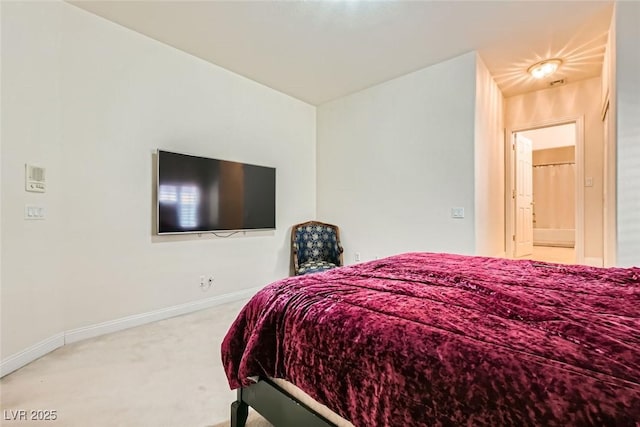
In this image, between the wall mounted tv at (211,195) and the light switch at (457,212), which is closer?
the wall mounted tv at (211,195)

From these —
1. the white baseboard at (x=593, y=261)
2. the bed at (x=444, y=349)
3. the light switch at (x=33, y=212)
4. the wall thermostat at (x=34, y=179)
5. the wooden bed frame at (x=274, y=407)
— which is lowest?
the wooden bed frame at (x=274, y=407)

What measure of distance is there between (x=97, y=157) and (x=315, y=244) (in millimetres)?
2662

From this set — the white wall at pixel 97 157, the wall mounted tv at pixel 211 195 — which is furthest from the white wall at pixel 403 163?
the white wall at pixel 97 157

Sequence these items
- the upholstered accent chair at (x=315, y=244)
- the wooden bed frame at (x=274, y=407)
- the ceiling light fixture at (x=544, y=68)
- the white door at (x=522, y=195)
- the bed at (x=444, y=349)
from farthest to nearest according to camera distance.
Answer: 1. the white door at (x=522, y=195)
2. the upholstered accent chair at (x=315, y=244)
3. the ceiling light fixture at (x=544, y=68)
4. the wooden bed frame at (x=274, y=407)
5. the bed at (x=444, y=349)

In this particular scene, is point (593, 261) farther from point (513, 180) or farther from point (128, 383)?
point (128, 383)

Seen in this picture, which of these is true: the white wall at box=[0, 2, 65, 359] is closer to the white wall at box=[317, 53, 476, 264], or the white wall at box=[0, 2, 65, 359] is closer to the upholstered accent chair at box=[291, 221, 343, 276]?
the upholstered accent chair at box=[291, 221, 343, 276]

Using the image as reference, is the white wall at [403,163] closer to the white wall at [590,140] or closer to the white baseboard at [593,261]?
the white wall at [590,140]

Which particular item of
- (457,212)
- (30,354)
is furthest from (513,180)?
(30,354)

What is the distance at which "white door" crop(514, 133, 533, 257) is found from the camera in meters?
4.67

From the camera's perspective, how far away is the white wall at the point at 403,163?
331 centimetres

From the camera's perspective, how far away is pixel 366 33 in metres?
2.91

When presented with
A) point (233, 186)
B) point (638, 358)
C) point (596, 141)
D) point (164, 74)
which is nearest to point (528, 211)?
point (596, 141)

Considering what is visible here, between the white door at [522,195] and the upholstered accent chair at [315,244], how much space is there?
2.80 metres

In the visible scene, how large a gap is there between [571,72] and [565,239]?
16.2 ft
